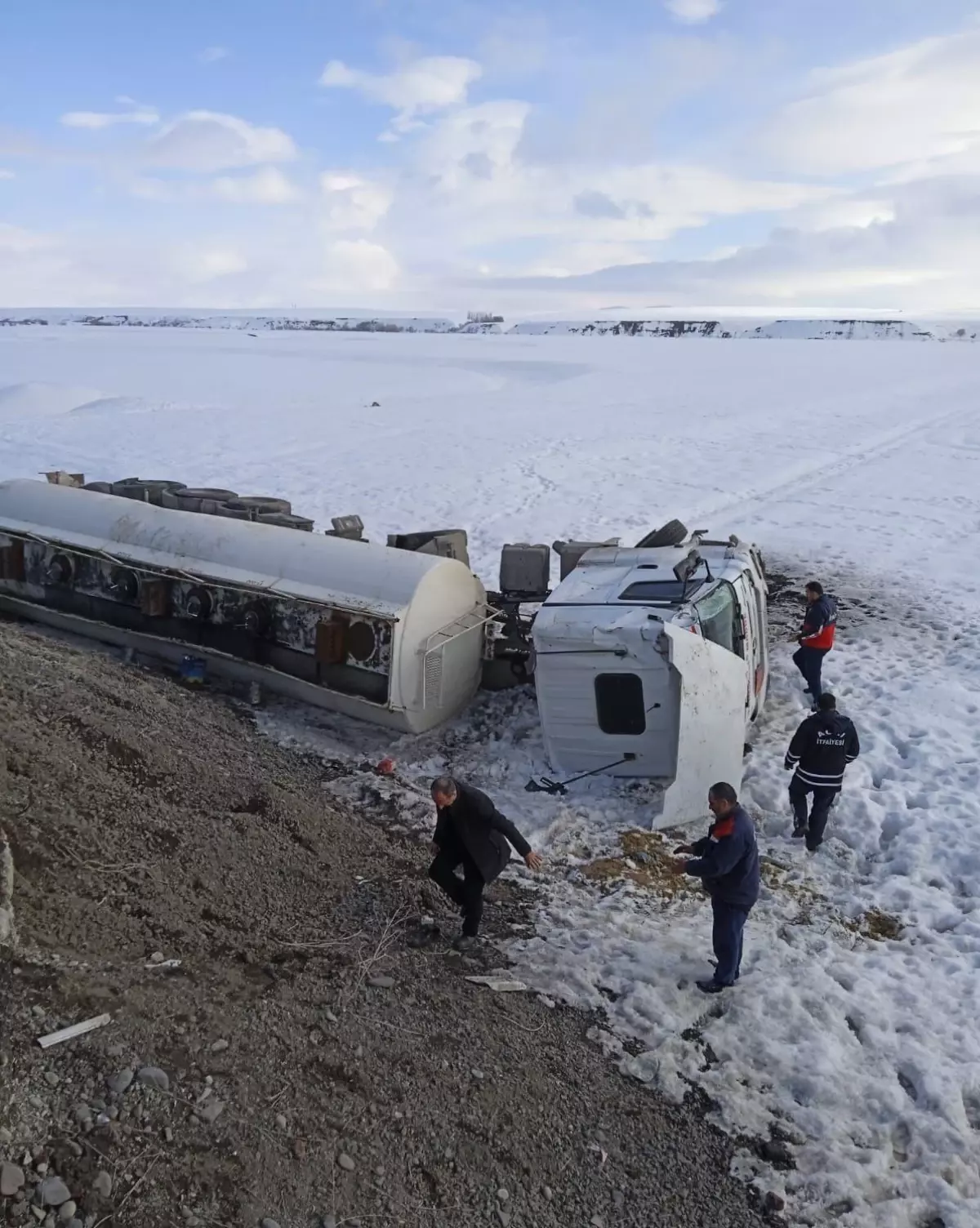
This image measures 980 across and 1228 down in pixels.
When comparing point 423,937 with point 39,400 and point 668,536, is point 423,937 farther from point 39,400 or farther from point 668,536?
point 39,400

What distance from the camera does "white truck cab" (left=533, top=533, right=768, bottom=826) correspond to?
885 centimetres

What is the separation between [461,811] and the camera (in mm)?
6559

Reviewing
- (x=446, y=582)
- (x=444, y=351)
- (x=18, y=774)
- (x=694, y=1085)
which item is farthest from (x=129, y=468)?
(x=444, y=351)

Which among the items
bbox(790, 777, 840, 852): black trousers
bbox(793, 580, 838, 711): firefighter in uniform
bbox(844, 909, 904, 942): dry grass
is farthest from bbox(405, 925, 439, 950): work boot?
bbox(793, 580, 838, 711): firefighter in uniform

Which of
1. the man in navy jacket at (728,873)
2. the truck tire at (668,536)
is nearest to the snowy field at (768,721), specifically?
the man in navy jacket at (728,873)

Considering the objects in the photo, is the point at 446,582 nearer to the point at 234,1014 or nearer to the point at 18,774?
the point at 18,774

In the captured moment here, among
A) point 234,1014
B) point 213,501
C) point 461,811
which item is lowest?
point 234,1014

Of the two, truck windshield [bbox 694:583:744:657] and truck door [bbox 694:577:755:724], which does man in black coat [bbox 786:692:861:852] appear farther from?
truck windshield [bbox 694:583:744:657]

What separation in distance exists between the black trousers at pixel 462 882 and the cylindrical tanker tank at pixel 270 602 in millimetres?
3597

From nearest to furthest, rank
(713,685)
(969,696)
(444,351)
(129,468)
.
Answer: (713,685) → (969,696) → (129,468) → (444,351)

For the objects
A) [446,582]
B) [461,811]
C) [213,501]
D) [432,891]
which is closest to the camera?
[461,811]

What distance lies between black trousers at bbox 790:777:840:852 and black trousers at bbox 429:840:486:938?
10.8 feet

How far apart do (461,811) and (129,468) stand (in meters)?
23.7

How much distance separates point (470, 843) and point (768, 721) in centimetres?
575
